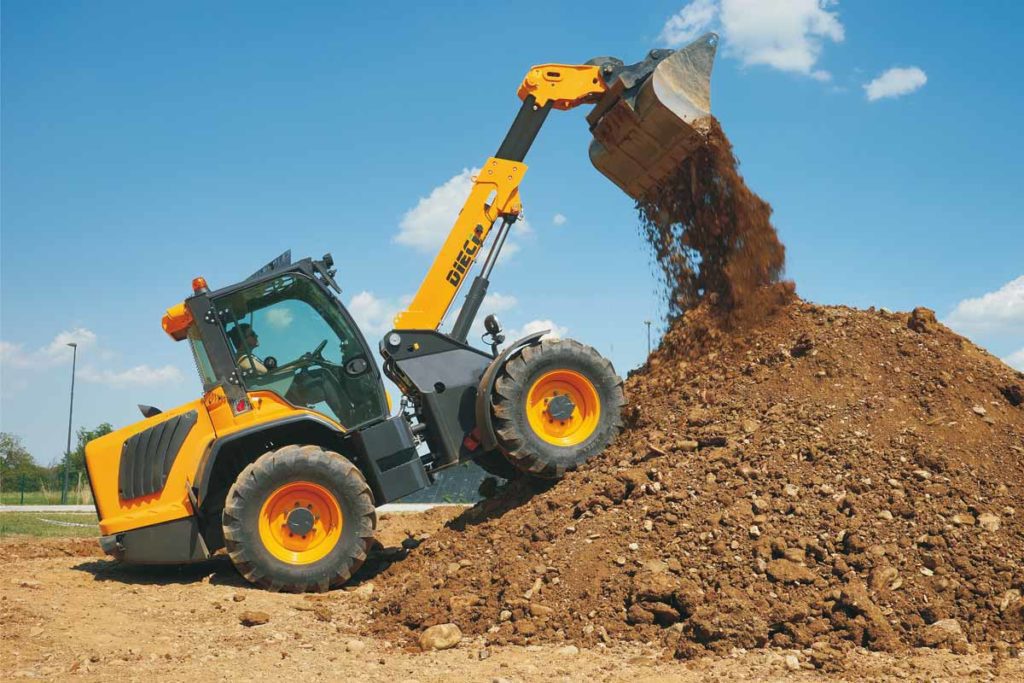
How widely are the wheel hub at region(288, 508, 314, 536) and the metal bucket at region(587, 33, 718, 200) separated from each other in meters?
4.50

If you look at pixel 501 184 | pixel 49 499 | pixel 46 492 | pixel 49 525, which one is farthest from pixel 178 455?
pixel 46 492

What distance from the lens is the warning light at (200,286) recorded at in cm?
771

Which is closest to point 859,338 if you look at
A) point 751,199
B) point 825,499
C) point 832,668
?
point 751,199

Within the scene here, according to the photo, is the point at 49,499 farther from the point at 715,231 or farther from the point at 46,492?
the point at 715,231

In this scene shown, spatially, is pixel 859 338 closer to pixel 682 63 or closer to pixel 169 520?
pixel 682 63

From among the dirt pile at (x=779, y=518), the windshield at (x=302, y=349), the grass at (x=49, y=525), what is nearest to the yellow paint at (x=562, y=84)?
the dirt pile at (x=779, y=518)

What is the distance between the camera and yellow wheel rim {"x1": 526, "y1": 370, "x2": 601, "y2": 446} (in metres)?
8.05

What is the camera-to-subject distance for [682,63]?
27.9 feet

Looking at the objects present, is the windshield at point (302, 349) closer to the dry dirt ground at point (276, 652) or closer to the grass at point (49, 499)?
the dry dirt ground at point (276, 652)

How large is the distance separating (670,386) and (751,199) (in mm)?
2102

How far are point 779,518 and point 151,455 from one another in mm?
5076

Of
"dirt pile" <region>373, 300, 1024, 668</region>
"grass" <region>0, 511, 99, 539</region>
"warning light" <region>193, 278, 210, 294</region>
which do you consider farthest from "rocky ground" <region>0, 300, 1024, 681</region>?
"grass" <region>0, 511, 99, 539</region>

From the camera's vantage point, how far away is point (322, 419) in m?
7.73

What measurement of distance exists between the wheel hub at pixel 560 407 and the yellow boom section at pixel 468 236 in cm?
140
